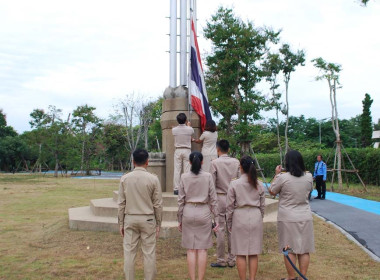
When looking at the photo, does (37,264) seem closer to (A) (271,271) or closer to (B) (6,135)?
(A) (271,271)

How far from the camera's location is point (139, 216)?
446 cm

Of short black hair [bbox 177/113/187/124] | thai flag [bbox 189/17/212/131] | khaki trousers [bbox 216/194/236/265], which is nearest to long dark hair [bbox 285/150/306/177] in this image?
khaki trousers [bbox 216/194/236/265]

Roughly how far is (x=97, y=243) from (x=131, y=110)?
102 feet

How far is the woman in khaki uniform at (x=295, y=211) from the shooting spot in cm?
450

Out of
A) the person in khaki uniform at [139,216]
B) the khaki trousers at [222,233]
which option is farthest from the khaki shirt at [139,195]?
the khaki trousers at [222,233]

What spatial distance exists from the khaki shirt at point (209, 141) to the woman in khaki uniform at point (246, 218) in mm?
2426

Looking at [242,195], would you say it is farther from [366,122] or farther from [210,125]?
[366,122]

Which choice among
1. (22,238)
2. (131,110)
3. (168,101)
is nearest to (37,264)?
(22,238)

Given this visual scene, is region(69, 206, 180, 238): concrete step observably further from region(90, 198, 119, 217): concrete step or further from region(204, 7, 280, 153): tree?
region(204, 7, 280, 153): tree

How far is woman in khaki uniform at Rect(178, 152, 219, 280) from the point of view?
15.1 ft

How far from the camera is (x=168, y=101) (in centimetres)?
950

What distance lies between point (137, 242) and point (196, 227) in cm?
73

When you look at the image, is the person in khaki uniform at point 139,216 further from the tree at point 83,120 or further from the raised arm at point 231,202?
the tree at point 83,120

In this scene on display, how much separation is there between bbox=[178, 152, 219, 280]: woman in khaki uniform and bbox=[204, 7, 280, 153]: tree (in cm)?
1236
